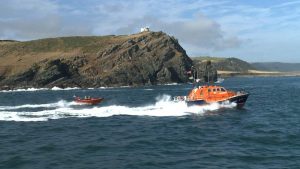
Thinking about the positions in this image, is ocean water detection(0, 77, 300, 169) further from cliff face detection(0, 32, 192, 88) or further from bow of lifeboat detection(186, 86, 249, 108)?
cliff face detection(0, 32, 192, 88)

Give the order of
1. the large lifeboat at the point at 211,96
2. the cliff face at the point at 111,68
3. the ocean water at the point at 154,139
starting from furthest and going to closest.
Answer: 1. the cliff face at the point at 111,68
2. the large lifeboat at the point at 211,96
3. the ocean water at the point at 154,139

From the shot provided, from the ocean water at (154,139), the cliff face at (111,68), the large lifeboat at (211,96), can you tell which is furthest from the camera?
the cliff face at (111,68)

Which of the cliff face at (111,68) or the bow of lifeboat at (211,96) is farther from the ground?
the cliff face at (111,68)

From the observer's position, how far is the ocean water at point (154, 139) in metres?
28.9

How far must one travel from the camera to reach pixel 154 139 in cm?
3734

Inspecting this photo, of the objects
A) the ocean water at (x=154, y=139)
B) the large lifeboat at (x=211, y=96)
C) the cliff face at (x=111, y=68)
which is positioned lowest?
the ocean water at (x=154, y=139)

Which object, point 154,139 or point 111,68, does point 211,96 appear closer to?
point 154,139

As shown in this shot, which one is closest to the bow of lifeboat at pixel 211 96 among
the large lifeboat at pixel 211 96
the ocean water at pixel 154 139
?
the large lifeboat at pixel 211 96

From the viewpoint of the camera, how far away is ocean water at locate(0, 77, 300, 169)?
2889cm

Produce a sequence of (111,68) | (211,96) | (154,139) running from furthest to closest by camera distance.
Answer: (111,68) → (211,96) → (154,139)

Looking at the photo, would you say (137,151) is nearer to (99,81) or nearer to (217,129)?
(217,129)

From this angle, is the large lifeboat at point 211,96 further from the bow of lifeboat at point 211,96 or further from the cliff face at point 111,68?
the cliff face at point 111,68

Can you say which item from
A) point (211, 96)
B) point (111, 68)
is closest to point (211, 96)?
point (211, 96)

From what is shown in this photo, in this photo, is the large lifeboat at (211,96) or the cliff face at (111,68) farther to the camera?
the cliff face at (111,68)
